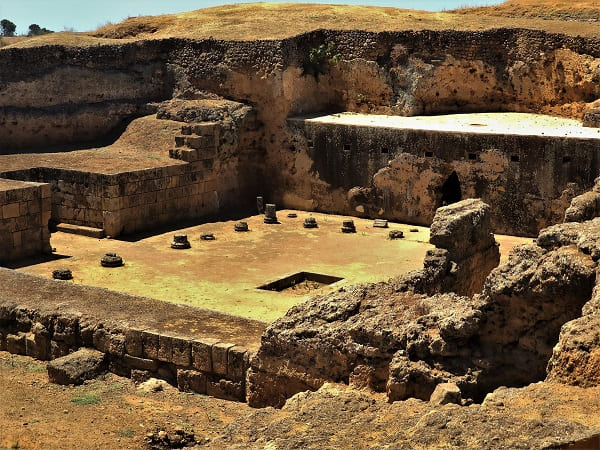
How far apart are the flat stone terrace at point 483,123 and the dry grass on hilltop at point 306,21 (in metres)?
2.26

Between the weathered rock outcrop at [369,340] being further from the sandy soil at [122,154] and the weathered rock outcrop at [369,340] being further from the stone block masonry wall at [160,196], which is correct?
the sandy soil at [122,154]

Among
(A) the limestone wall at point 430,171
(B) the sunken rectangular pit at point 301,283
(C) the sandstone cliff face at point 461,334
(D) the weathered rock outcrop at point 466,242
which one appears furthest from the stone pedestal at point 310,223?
(C) the sandstone cliff face at point 461,334

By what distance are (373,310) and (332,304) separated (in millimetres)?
462

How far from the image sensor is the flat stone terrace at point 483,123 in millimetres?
20795

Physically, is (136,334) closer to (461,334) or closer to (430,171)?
(461,334)

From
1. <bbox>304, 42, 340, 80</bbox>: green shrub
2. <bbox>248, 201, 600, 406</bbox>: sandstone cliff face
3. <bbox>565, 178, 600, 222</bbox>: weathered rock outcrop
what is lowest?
<bbox>248, 201, 600, 406</bbox>: sandstone cliff face

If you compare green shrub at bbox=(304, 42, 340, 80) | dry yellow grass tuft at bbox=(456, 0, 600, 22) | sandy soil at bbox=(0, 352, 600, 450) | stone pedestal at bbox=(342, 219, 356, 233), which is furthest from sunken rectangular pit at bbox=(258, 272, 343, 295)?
dry yellow grass tuft at bbox=(456, 0, 600, 22)

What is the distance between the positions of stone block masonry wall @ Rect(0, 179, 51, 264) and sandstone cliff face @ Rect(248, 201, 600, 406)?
9.15m

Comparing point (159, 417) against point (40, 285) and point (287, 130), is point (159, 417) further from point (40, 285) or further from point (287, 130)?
point (287, 130)

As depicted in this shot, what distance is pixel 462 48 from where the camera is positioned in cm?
2392

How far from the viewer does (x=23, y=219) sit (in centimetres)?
1848

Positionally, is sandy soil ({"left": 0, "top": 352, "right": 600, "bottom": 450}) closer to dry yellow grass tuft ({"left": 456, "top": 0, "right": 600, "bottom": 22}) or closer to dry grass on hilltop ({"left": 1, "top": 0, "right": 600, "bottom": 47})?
dry grass on hilltop ({"left": 1, "top": 0, "right": 600, "bottom": 47})

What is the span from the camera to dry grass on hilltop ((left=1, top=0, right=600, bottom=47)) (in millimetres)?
24750

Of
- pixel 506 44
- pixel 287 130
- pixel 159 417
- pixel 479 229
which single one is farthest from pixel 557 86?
pixel 159 417
